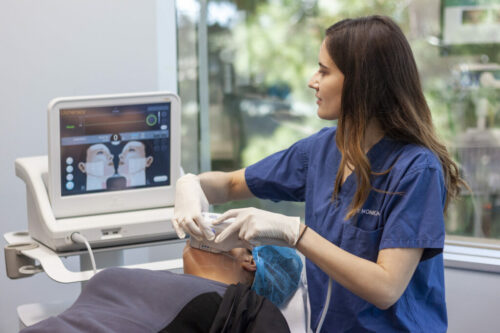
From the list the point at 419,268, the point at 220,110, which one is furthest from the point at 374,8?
the point at 419,268

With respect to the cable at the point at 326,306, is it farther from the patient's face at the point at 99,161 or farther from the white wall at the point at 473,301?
the white wall at the point at 473,301

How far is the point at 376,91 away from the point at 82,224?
95 centimetres

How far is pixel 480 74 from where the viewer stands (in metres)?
2.29

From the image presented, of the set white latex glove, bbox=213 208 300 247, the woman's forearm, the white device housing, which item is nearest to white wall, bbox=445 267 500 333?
the woman's forearm

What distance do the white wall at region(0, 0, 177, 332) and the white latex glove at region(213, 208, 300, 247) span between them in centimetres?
137

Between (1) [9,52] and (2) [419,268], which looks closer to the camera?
(2) [419,268]

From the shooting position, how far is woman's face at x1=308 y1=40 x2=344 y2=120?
139 centimetres

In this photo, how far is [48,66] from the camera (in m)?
2.38

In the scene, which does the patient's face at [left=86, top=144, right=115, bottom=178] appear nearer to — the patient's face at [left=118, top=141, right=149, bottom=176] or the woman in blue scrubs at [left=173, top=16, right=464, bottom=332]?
the patient's face at [left=118, top=141, right=149, bottom=176]

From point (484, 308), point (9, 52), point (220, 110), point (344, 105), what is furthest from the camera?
point (220, 110)

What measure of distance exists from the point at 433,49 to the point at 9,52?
1637mm

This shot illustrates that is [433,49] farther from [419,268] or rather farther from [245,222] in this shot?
[245,222]

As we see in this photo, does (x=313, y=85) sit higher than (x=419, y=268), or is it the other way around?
(x=313, y=85)

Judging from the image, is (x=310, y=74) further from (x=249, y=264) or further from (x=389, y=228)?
(x=389, y=228)
